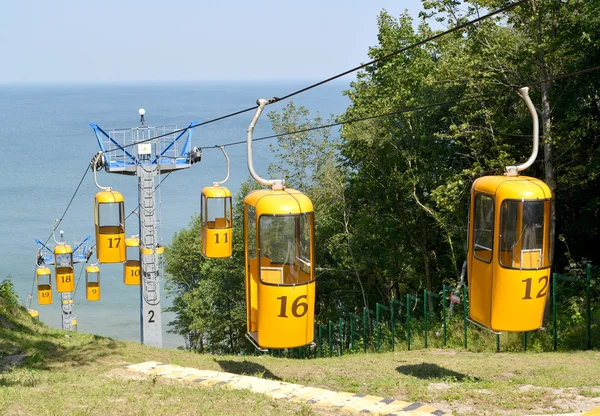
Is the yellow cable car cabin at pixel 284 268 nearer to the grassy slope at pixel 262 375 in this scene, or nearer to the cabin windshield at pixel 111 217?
the grassy slope at pixel 262 375

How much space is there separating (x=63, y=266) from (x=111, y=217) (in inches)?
412

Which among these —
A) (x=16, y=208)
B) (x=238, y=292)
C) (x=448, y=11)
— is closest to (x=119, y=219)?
(x=448, y=11)

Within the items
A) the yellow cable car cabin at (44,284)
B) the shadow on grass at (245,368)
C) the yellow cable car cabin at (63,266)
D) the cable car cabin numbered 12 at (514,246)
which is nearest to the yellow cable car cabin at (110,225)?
the shadow on grass at (245,368)

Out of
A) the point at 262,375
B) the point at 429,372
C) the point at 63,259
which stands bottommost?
the point at 63,259

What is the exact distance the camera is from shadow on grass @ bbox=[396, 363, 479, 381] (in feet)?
40.1

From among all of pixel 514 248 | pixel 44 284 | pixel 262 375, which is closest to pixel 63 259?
pixel 44 284

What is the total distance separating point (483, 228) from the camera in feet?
34.7

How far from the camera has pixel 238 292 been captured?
38.3 meters

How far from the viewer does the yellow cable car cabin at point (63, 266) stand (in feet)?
93.3

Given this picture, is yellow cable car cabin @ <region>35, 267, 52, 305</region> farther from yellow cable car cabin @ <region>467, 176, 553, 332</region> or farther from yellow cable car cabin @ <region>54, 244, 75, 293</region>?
yellow cable car cabin @ <region>467, 176, 553, 332</region>

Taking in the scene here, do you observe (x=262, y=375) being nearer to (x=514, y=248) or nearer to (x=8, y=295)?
(x=514, y=248)

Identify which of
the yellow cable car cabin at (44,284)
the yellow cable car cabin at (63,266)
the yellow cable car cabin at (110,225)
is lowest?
the yellow cable car cabin at (44,284)

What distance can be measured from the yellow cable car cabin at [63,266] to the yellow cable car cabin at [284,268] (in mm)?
20136

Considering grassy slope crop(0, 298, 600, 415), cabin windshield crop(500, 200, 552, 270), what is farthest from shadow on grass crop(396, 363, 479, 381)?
cabin windshield crop(500, 200, 552, 270)
